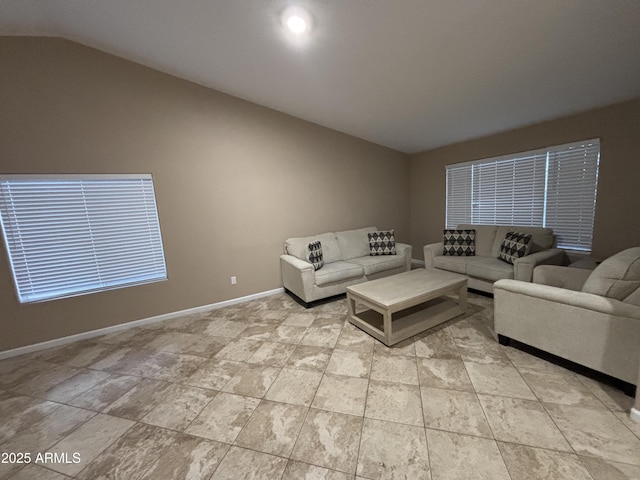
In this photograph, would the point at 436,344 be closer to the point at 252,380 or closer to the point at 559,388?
the point at 559,388

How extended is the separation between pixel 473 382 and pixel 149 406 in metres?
2.38

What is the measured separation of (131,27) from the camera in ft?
7.54

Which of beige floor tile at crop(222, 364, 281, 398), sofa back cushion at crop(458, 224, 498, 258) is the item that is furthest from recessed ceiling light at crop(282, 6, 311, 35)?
sofa back cushion at crop(458, 224, 498, 258)

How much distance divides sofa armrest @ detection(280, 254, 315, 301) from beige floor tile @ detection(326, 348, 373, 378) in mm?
1063

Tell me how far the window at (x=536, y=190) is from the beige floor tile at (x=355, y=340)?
3.06m

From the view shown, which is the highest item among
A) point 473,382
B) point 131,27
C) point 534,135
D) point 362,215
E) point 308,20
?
point 131,27

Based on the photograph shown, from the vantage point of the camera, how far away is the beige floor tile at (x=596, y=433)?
1.29 m

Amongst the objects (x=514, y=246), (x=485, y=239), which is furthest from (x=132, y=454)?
(x=485, y=239)

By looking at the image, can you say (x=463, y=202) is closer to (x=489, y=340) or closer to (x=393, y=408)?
(x=489, y=340)

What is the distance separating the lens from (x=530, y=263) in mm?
2869

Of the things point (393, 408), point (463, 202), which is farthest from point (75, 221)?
point (463, 202)

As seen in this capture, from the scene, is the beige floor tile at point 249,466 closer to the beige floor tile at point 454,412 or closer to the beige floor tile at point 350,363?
the beige floor tile at point 350,363

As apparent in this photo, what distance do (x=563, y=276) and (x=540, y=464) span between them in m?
1.74

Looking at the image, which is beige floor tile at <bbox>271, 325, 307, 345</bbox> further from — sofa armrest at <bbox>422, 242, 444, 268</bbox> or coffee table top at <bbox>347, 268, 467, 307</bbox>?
sofa armrest at <bbox>422, 242, 444, 268</bbox>
